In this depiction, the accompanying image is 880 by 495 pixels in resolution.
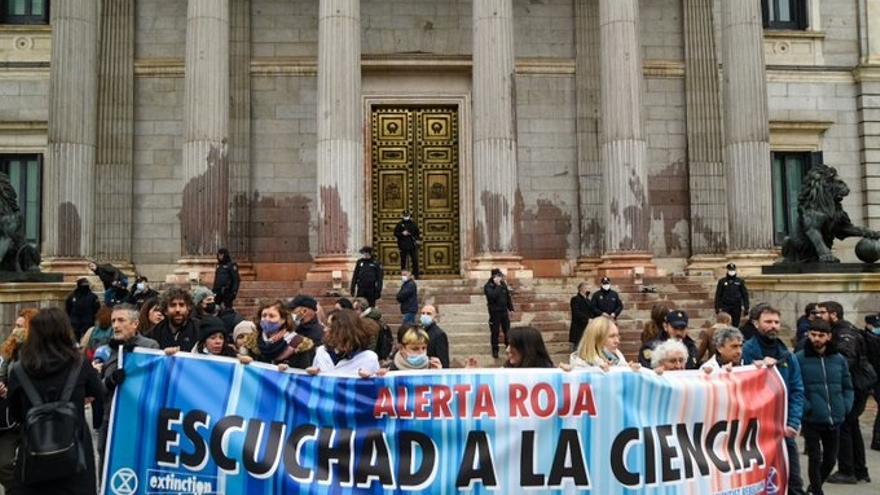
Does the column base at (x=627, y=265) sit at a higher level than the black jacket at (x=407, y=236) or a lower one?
lower

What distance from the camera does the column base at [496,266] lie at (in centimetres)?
1941

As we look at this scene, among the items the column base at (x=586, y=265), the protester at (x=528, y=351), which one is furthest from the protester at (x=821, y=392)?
the column base at (x=586, y=265)

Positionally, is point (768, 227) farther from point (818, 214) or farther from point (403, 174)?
point (403, 174)

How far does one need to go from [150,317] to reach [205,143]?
1256 centimetres

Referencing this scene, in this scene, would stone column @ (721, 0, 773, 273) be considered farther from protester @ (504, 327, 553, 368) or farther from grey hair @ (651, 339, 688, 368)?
protester @ (504, 327, 553, 368)

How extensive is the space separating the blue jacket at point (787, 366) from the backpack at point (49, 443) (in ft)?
18.7

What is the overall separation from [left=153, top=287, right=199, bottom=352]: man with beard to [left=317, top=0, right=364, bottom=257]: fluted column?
11323 mm

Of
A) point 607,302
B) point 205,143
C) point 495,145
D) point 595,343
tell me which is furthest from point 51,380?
point 495,145

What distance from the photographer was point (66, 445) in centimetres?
520

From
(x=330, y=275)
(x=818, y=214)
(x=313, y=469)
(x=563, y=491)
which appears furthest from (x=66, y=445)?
(x=818, y=214)

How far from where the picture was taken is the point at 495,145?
19484 millimetres

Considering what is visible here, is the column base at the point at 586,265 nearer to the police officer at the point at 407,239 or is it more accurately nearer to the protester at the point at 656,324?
the police officer at the point at 407,239

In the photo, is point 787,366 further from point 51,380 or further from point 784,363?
point 51,380

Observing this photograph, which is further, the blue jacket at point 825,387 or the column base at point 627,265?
the column base at point 627,265
